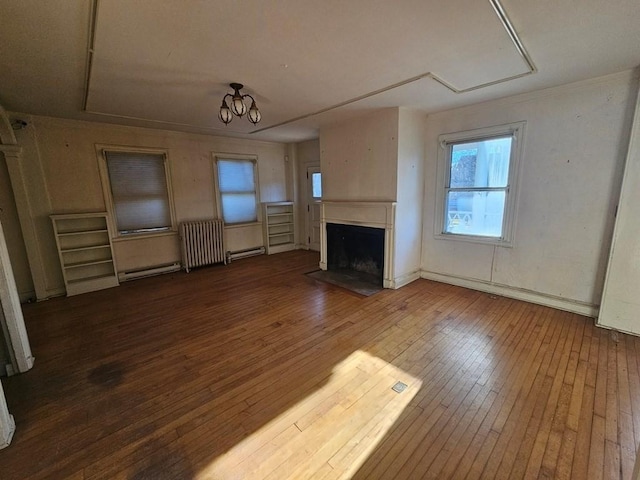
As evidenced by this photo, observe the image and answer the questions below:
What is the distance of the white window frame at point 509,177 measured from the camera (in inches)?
130

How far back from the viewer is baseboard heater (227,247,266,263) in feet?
19.0

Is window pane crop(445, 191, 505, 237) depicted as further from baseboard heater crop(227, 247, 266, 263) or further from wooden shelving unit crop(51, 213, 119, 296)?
wooden shelving unit crop(51, 213, 119, 296)

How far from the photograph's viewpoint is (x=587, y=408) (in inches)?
70.6

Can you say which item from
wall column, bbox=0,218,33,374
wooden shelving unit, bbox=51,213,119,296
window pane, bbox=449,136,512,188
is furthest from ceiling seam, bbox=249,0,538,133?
wooden shelving unit, bbox=51,213,119,296

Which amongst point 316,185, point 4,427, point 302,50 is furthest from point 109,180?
point 302,50

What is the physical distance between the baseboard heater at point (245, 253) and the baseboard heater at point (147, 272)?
1.04m

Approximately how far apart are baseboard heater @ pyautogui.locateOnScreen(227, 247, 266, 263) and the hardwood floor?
7.91 feet

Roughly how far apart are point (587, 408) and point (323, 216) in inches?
150

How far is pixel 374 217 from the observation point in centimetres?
400

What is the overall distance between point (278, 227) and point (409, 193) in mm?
3531

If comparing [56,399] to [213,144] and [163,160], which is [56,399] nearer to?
[163,160]

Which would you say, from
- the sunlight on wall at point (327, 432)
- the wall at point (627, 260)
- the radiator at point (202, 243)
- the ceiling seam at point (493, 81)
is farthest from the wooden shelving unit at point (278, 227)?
the wall at point (627, 260)

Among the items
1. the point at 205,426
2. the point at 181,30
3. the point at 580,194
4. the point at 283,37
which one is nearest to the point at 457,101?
the point at 580,194

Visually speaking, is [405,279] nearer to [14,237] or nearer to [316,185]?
[316,185]
